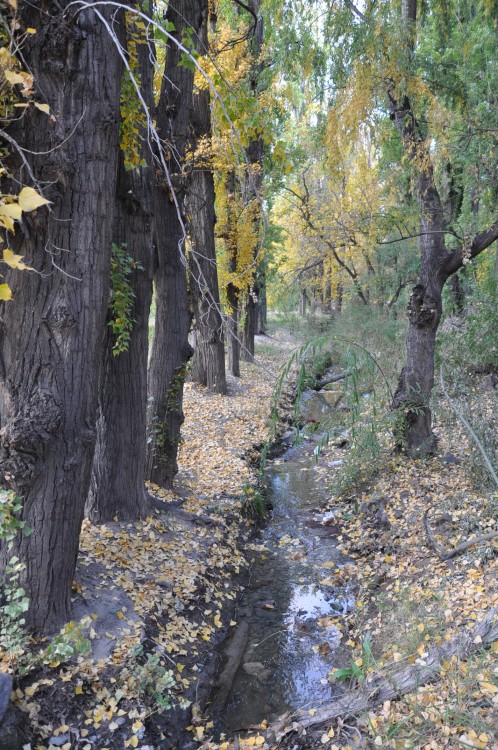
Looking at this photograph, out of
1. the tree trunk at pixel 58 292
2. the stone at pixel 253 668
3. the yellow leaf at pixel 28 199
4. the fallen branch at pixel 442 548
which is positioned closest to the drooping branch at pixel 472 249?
the fallen branch at pixel 442 548

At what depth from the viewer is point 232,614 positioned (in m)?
5.49

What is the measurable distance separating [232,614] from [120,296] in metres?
3.47

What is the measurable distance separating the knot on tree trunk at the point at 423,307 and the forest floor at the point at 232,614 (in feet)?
4.37

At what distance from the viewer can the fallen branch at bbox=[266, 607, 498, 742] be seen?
137 inches

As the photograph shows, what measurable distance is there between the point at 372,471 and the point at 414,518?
1.75 meters

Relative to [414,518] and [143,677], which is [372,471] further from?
[143,677]

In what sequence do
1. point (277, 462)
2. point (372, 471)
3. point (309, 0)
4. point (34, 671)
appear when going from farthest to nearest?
point (277, 462) → point (372, 471) → point (309, 0) → point (34, 671)

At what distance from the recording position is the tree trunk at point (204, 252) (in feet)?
27.5

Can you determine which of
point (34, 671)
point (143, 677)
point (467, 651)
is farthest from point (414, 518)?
point (34, 671)

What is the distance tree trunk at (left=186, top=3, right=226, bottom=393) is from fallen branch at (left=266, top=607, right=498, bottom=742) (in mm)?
3992

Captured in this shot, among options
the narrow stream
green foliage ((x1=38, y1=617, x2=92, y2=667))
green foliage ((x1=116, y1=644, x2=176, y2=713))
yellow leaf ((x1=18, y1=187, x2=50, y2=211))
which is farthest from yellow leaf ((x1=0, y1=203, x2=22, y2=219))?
the narrow stream

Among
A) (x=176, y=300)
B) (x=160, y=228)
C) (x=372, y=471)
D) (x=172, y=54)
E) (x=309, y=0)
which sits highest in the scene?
(x=309, y=0)

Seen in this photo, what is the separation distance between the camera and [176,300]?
6.99 metres

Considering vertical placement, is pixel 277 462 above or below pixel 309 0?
below
